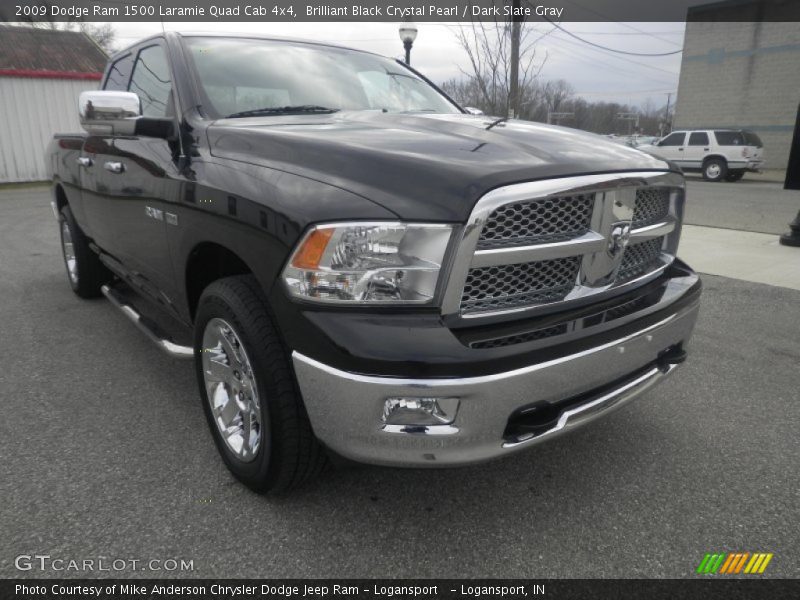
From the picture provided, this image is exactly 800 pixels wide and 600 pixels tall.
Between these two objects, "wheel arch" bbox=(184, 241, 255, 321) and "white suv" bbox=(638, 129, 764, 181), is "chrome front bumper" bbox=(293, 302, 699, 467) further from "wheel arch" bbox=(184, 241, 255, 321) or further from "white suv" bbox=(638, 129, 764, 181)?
"white suv" bbox=(638, 129, 764, 181)

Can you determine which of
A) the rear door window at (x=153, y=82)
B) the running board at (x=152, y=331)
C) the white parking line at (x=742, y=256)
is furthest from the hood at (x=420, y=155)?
the white parking line at (x=742, y=256)

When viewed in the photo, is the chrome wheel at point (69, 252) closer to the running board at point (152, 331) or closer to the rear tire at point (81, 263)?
the rear tire at point (81, 263)

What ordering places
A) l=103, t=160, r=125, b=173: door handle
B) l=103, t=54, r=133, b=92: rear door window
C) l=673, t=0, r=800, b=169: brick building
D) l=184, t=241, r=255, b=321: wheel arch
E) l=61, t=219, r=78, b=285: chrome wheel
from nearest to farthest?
l=184, t=241, r=255, b=321: wheel arch → l=103, t=160, r=125, b=173: door handle → l=103, t=54, r=133, b=92: rear door window → l=61, t=219, r=78, b=285: chrome wheel → l=673, t=0, r=800, b=169: brick building

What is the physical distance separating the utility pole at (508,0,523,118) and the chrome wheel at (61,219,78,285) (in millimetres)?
8370

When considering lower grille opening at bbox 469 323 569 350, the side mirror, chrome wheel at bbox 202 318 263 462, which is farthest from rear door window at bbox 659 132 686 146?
chrome wheel at bbox 202 318 263 462

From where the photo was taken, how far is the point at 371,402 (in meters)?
1.68

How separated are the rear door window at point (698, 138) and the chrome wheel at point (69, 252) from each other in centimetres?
2131

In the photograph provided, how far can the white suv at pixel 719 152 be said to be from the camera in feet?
65.9

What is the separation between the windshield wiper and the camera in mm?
2709

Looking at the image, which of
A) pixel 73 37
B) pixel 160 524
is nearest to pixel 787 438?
pixel 160 524

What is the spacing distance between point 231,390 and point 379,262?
3.38 feet

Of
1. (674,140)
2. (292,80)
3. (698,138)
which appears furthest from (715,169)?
(292,80)

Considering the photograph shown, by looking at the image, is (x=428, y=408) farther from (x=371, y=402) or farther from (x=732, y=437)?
(x=732, y=437)

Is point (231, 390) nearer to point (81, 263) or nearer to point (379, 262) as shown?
point (379, 262)
